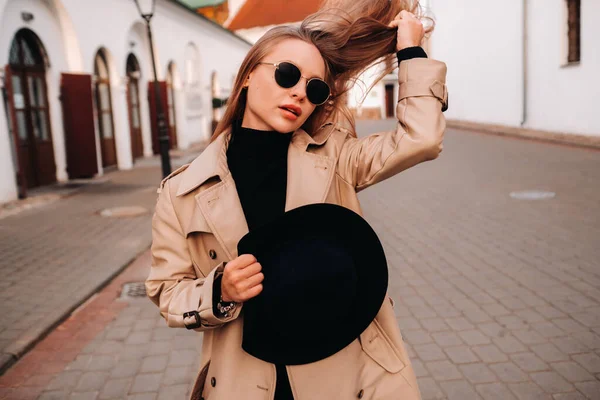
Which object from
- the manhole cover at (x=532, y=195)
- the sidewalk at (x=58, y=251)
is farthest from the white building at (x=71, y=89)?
the manhole cover at (x=532, y=195)

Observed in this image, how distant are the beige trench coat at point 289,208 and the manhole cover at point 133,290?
12.6 ft

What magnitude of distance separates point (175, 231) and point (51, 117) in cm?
1231

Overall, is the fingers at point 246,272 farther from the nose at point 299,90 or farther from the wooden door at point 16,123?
the wooden door at point 16,123

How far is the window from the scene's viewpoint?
17.3 metres

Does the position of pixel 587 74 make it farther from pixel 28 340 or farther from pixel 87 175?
pixel 28 340

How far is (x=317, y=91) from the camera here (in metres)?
1.67

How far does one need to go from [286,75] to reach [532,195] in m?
8.40

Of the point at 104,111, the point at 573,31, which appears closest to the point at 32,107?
the point at 104,111

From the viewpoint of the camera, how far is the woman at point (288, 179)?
1.56 m

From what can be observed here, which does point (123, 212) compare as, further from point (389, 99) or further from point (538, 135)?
point (389, 99)

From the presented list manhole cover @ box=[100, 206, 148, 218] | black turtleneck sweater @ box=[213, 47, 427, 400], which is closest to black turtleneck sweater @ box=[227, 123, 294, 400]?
black turtleneck sweater @ box=[213, 47, 427, 400]

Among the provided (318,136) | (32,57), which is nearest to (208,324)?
(318,136)

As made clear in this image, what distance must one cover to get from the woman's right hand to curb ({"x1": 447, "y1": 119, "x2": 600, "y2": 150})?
15.3 m

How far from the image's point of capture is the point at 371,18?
1.73 meters
